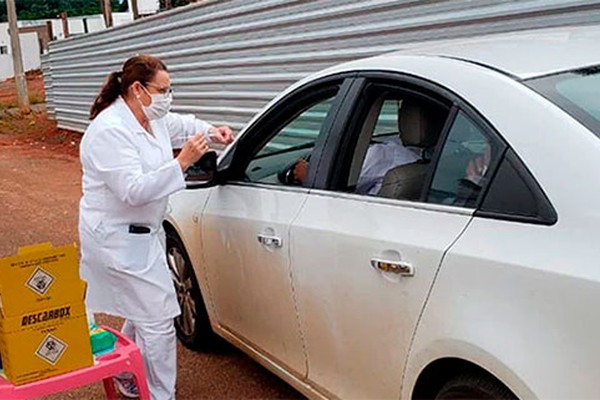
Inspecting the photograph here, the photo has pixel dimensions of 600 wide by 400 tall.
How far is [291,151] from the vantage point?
409 cm

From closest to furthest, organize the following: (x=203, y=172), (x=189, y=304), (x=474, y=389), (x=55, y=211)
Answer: (x=474, y=389) < (x=203, y=172) < (x=189, y=304) < (x=55, y=211)

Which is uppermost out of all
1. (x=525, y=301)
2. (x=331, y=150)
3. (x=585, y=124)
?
(x=585, y=124)

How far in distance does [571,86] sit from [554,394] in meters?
1.05

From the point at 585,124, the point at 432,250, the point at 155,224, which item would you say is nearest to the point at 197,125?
the point at 155,224

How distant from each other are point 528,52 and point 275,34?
5.99 metres

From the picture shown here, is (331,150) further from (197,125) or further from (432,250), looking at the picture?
(197,125)

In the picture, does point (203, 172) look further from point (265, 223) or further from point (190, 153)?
point (265, 223)

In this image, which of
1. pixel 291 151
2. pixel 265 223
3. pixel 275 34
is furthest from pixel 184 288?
pixel 275 34

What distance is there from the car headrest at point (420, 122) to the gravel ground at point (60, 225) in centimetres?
167

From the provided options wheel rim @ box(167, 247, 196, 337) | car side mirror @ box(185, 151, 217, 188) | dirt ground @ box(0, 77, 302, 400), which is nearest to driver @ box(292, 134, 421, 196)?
car side mirror @ box(185, 151, 217, 188)

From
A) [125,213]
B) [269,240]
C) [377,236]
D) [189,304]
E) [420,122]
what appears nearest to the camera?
[377,236]

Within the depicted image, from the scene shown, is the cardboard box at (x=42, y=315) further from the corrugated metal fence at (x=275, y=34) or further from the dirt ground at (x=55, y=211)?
the corrugated metal fence at (x=275, y=34)

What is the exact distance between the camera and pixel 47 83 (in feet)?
63.3

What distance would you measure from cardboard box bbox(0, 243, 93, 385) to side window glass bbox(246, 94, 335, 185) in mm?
1049
